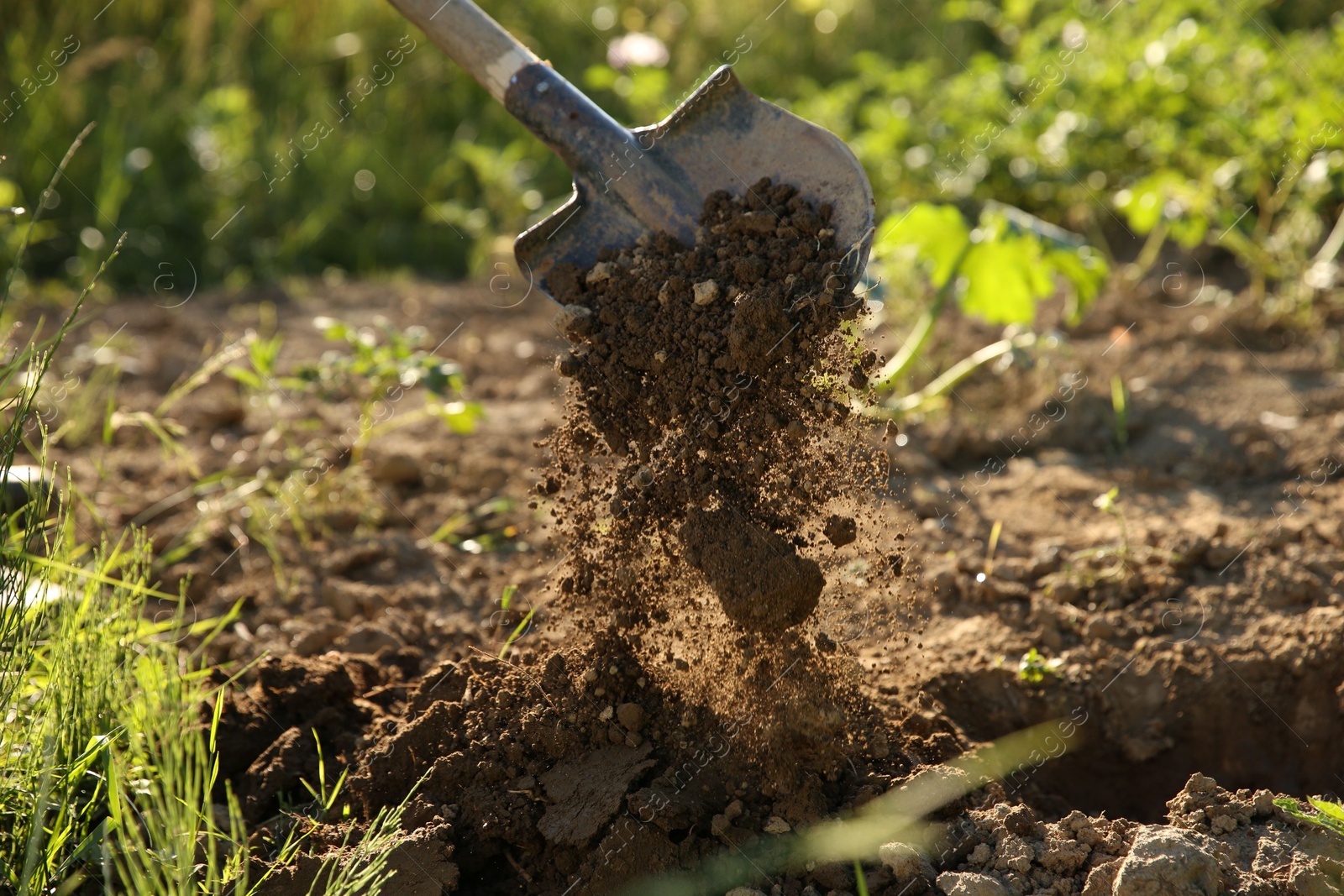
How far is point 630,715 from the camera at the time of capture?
1802mm

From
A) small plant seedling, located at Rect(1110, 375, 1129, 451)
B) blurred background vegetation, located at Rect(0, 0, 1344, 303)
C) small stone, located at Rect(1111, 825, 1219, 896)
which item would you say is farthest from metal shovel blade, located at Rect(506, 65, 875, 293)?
blurred background vegetation, located at Rect(0, 0, 1344, 303)

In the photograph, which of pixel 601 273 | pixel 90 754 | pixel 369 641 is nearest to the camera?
pixel 90 754

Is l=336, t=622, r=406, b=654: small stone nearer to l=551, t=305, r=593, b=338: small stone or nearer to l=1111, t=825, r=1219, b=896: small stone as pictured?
l=551, t=305, r=593, b=338: small stone

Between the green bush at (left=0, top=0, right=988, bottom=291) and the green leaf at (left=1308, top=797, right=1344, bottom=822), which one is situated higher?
the green bush at (left=0, top=0, right=988, bottom=291)

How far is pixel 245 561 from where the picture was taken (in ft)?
9.01

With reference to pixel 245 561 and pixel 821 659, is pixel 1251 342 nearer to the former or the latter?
pixel 821 659

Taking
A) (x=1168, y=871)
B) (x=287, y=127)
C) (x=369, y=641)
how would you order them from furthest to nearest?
(x=287, y=127)
(x=369, y=641)
(x=1168, y=871)

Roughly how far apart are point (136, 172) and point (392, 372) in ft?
9.74

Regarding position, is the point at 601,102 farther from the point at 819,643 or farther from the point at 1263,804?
the point at 1263,804

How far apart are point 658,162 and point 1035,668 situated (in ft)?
3.96

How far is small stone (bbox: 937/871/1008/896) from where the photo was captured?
1518 millimetres

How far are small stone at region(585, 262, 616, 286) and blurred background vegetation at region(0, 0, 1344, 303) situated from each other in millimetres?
2108

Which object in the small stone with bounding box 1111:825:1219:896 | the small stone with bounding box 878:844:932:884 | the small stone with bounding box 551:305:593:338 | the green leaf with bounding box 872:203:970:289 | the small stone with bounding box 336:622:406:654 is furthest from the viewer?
the green leaf with bounding box 872:203:970:289

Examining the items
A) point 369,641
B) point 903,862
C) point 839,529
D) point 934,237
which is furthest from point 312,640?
point 934,237
